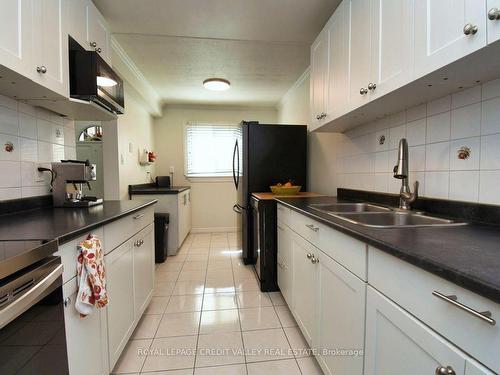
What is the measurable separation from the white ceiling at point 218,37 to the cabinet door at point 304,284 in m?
1.70

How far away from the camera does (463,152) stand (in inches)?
45.9

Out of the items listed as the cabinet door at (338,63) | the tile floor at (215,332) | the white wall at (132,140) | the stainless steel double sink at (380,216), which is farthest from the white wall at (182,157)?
the stainless steel double sink at (380,216)

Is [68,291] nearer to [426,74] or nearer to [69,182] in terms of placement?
[69,182]

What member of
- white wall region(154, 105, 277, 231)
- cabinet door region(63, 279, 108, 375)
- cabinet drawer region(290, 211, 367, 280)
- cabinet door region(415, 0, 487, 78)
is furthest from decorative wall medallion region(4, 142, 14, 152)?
white wall region(154, 105, 277, 231)

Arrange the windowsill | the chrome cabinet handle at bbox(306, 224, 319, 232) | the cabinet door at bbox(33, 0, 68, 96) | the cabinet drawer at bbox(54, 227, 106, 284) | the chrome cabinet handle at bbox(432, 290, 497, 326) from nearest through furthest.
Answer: the chrome cabinet handle at bbox(432, 290, 497, 326)
the cabinet drawer at bbox(54, 227, 106, 284)
the cabinet door at bbox(33, 0, 68, 96)
the chrome cabinet handle at bbox(306, 224, 319, 232)
the windowsill

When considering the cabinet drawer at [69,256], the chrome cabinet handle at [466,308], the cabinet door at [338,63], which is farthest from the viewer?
the cabinet door at [338,63]

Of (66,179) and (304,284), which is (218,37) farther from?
(304,284)

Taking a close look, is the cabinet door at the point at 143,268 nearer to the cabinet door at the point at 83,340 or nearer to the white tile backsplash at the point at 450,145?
the cabinet door at the point at 83,340

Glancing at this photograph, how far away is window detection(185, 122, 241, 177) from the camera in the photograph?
458 cm

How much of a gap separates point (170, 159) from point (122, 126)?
1671 millimetres

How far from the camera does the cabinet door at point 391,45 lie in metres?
1.06

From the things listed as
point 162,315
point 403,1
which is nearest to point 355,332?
point 403,1

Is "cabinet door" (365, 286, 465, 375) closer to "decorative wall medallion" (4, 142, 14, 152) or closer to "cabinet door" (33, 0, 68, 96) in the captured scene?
"cabinet door" (33, 0, 68, 96)

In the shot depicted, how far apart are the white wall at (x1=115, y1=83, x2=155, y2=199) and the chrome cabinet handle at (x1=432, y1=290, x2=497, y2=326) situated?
2897 mm
